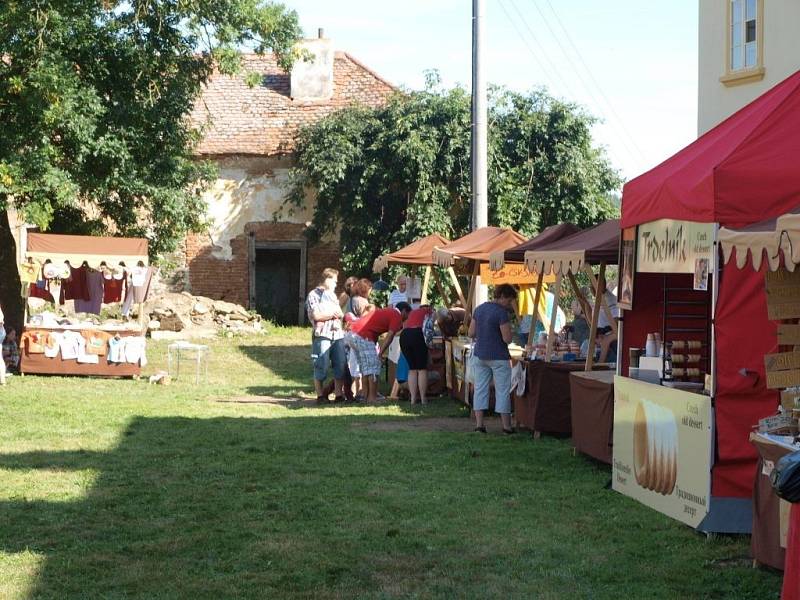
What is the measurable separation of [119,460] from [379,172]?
18.6 meters

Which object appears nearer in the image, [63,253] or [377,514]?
[377,514]

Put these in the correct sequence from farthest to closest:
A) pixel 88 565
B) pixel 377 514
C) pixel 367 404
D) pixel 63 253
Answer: pixel 63 253 → pixel 367 404 → pixel 377 514 → pixel 88 565

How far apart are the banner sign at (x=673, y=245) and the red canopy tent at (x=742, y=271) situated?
0.18 meters

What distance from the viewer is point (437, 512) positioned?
877 cm

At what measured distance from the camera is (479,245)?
1712cm

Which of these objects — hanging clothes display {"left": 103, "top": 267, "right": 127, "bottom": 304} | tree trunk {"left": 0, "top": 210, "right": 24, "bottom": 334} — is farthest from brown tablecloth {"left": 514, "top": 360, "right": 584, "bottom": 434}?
tree trunk {"left": 0, "top": 210, "right": 24, "bottom": 334}

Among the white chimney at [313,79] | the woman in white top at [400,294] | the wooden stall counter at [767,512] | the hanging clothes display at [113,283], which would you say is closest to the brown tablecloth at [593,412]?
the wooden stall counter at [767,512]

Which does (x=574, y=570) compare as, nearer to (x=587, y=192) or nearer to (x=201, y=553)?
(x=201, y=553)

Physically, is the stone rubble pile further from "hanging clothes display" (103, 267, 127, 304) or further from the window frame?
the window frame

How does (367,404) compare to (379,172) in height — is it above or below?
below

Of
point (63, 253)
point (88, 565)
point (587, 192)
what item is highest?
point (587, 192)

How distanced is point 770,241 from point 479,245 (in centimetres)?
1106

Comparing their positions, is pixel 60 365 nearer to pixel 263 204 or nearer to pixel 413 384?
pixel 413 384

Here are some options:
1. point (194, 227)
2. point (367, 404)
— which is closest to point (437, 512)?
point (367, 404)
